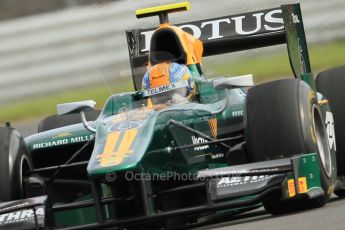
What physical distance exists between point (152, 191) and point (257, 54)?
7.13 metres

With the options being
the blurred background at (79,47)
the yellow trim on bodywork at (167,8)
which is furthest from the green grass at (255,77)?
the yellow trim on bodywork at (167,8)

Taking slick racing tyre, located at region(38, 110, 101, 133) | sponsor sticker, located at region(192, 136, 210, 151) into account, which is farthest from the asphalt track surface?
slick racing tyre, located at region(38, 110, 101, 133)

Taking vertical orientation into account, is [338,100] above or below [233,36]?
below

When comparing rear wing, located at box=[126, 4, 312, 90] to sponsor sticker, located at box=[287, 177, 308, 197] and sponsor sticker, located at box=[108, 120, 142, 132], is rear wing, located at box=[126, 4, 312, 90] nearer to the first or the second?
sponsor sticker, located at box=[108, 120, 142, 132]

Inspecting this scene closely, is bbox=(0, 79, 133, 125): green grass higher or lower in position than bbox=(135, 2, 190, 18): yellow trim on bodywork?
lower

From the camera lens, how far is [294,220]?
7.61m

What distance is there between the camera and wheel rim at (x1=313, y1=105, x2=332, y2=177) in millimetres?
8820

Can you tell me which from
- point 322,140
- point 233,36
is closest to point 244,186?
point 322,140

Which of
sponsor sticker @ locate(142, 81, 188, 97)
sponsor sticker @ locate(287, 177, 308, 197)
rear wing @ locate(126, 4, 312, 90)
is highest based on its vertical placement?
rear wing @ locate(126, 4, 312, 90)

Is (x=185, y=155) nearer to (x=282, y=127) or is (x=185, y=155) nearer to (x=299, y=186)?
(x=282, y=127)

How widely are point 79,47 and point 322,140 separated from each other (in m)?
7.15

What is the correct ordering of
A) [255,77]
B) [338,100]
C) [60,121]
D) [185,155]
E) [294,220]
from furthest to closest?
[255,77] → [60,121] → [338,100] → [185,155] → [294,220]

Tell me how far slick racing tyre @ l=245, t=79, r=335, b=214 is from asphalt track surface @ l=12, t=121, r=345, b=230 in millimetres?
178

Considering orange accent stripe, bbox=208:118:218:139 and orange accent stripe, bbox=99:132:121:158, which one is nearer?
orange accent stripe, bbox=99:132:121:158
